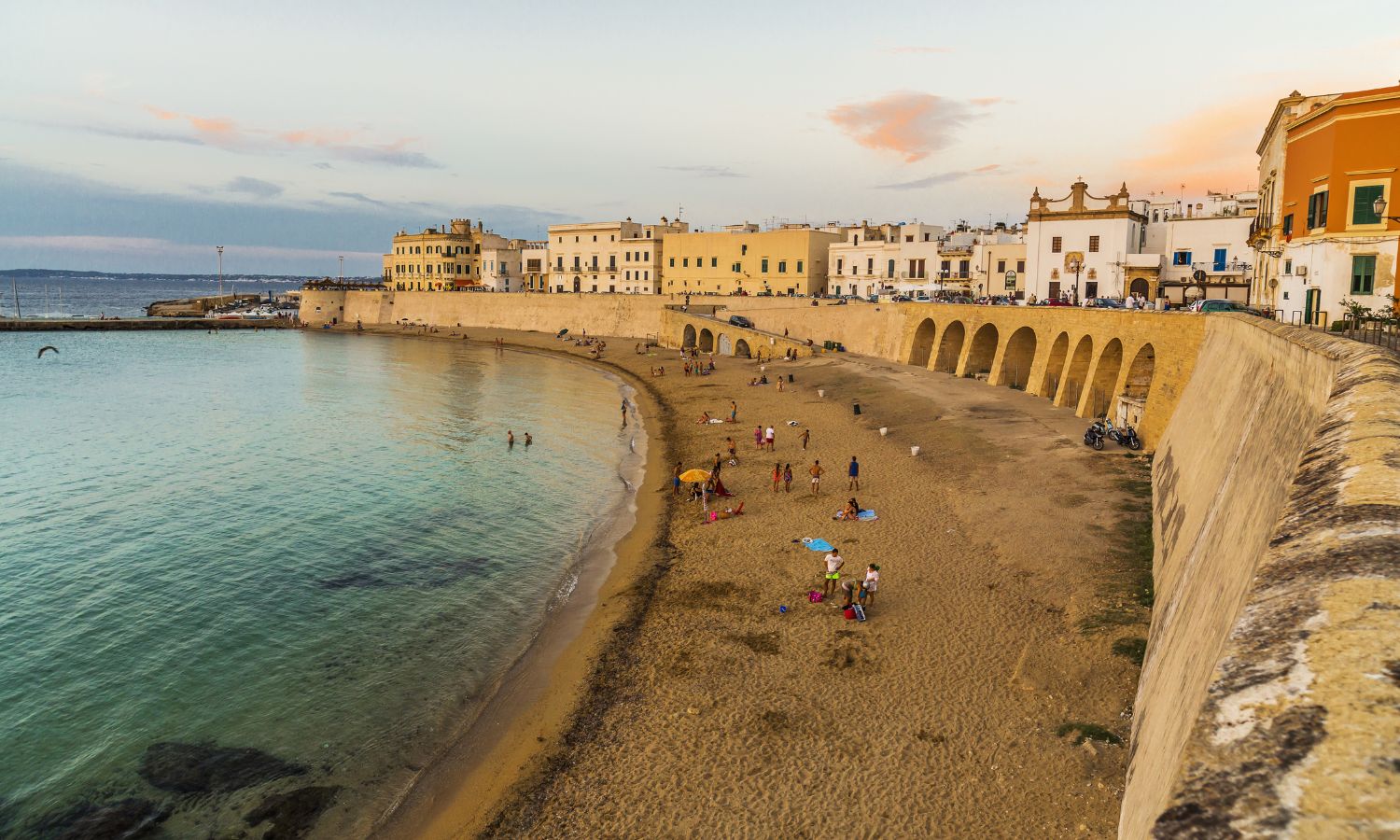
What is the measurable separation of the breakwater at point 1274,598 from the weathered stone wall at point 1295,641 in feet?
0.05

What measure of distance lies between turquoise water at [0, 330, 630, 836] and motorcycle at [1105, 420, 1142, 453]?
730 inches

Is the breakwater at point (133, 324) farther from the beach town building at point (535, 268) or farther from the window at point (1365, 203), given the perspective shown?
the window at point (1365, 203)

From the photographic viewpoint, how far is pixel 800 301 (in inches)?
2689

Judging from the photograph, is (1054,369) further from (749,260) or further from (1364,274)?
(749,260)

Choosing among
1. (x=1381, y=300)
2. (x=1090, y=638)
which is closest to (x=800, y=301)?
(x=1381, y=300)

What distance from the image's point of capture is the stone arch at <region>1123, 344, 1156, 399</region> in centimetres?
3073

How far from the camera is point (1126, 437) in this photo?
2803 centimetres

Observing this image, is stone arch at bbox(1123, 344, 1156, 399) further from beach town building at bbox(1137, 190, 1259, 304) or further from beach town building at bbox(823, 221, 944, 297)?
beach town building at bbox(823, 221, 944, 297)

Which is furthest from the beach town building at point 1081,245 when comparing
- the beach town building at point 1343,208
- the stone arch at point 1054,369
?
the beach town building at point 1343,208

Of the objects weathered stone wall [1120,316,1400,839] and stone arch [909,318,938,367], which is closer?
weathered stone wall [1120,316,1400,839]

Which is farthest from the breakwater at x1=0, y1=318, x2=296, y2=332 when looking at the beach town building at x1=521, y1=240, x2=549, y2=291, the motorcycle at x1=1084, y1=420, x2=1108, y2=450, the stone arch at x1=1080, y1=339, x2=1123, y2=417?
the motorcycle at x1=1084, y1=420, x2=1108, y2=450

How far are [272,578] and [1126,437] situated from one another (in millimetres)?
28398

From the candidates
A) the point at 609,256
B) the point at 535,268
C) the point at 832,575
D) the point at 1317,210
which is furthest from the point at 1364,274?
the point at 535,268

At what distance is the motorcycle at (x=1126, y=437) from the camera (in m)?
27.8
